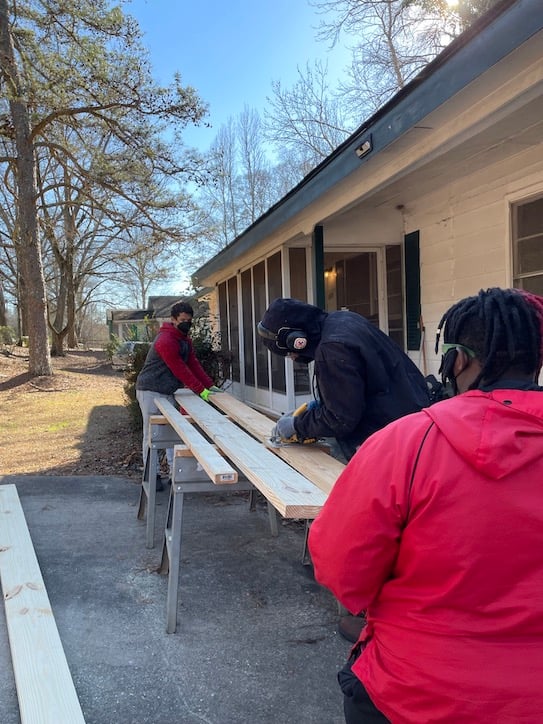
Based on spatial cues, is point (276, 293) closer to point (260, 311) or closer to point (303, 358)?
point (260, 311)

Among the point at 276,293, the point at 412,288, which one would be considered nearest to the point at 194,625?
the point at 412,288

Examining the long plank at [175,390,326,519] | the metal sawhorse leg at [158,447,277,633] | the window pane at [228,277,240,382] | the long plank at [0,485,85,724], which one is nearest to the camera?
the long plank at [175,390,326,519]

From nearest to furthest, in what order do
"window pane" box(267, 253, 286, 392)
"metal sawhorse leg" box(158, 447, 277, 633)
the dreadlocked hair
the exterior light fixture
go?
the dreadlocked hair < "metal sawhorse leg" box(158, 447, 277, 633) < the exterior light fixture < "window pane" box(267, 253, 286, 392)

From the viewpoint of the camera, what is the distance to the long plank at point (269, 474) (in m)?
2.15

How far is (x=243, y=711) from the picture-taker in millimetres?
2559

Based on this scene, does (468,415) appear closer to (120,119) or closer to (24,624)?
(24,624)

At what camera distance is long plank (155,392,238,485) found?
2.77 m

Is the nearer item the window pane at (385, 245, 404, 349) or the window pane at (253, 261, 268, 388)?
the window pane at (385, 245, 404, 349)

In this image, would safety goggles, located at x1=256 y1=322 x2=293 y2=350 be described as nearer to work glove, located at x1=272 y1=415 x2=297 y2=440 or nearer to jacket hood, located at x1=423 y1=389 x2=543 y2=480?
work glove, located at x1=272 y1=415 x2=297 y2=440

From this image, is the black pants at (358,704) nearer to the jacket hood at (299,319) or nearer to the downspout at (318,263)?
the jacket hood at (299,319)

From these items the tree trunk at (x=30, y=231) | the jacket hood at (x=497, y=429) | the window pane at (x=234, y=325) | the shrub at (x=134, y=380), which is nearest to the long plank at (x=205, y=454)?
the jacket hood at (x=497, y=429)

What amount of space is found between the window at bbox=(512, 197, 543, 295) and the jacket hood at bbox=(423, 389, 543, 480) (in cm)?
416

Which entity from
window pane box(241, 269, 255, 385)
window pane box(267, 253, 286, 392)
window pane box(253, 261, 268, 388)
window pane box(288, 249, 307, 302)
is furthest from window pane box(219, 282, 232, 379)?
window pane box(288, 249, 307, 302)

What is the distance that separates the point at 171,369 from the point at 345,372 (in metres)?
Result: 3.09
